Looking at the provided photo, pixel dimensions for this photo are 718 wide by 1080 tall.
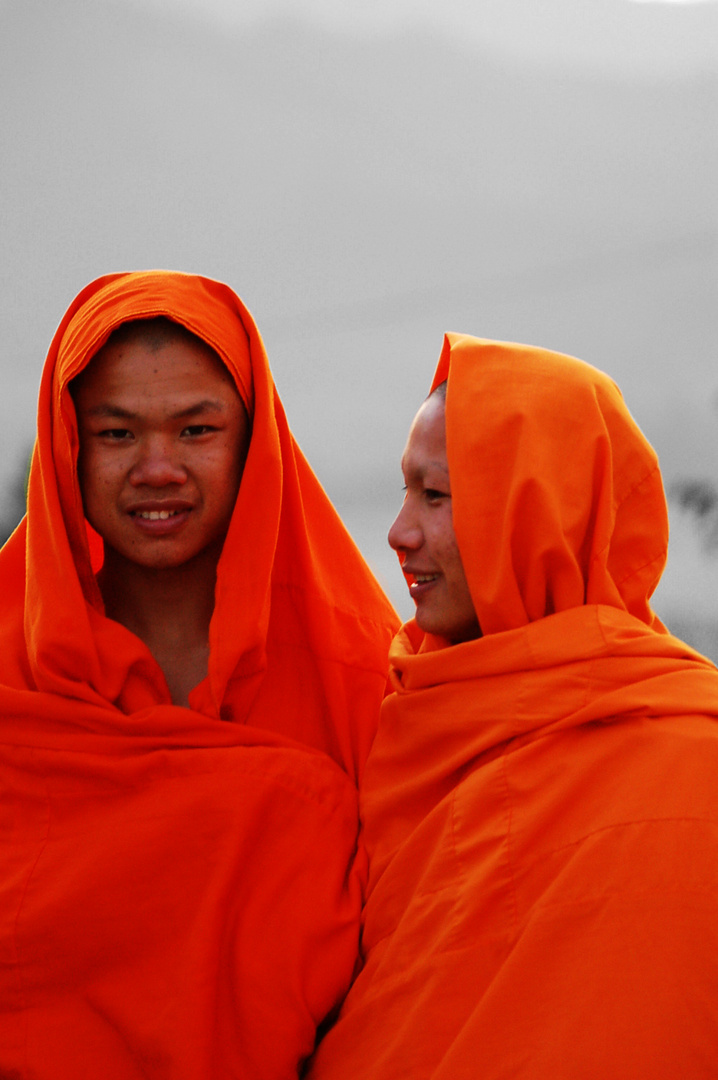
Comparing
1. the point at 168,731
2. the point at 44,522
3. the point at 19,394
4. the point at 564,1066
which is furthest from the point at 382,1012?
the point at 19,394

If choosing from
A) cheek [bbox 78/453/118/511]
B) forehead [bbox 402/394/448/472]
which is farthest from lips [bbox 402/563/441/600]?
cheek [bbox 78/453/118/511]

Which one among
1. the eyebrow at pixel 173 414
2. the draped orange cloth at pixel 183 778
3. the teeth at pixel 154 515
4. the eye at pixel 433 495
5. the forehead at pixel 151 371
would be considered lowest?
the draped orange cloth at pixel 183 778

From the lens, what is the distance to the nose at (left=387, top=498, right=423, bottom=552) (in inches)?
59.2

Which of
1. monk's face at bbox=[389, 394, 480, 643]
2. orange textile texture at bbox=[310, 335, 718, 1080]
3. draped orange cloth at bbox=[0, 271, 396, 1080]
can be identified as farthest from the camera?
monk's face at bbox=[389, 394, 480, 643]

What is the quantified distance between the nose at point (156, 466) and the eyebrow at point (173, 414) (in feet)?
0.15

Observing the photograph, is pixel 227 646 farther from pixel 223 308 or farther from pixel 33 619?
pixel 223 308

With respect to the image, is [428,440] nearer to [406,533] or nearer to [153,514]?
[406,533]

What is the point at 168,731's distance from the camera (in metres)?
1.54

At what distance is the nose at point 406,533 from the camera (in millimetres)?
1504

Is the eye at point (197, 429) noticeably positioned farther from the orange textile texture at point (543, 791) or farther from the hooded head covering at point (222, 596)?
the orange textile texture at point (543, 791)

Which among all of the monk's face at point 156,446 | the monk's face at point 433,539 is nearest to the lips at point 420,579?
the monk's face at point 433,539

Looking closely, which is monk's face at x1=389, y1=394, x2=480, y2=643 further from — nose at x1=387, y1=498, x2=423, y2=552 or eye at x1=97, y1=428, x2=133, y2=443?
eye at x1=97, y1=428, x2=133, y2=443

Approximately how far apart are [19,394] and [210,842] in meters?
2.68

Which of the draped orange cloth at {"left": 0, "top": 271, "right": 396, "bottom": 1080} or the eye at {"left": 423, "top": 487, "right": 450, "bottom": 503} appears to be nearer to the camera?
the draped orange cloth at {"left": 0, "top": 271, "right": 396, "bottom": 1080}
